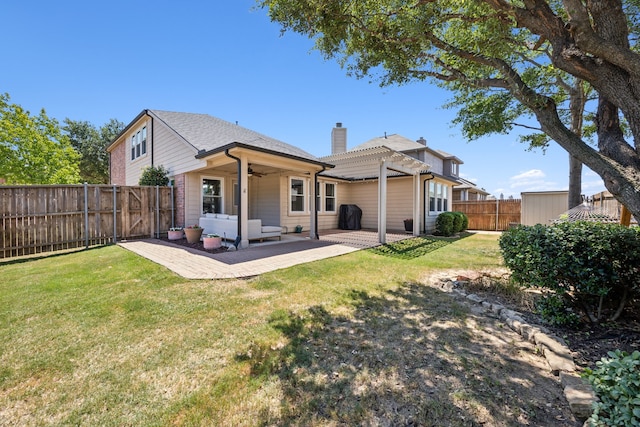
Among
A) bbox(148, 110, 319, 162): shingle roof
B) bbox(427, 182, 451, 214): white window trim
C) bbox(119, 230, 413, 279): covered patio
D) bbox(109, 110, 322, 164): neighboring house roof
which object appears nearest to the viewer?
bbox(119, 230, 413, 279): covered patio

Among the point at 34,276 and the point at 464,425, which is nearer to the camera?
the point at 464,425

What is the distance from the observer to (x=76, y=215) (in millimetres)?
8586

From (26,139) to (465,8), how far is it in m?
22.2

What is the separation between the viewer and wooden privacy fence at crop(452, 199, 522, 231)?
54.6 feet

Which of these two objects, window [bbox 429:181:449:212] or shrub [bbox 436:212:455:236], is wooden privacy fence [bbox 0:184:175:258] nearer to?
shrub [bbox 436:212:455:236]

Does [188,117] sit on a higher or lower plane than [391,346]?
higher

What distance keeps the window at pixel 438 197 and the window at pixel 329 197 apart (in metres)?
5.27

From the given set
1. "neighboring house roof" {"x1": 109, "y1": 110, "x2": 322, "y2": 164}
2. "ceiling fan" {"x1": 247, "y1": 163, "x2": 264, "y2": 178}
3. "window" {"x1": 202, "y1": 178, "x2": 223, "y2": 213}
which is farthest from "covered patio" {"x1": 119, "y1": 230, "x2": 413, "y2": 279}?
"ceiling fan" {"x1": 247, "y1": 163, "x2": 264, "y2": 178}

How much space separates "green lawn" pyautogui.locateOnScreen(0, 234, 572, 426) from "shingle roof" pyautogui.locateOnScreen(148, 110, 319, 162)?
5.62 metres

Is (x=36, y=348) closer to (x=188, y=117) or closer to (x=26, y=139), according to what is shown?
(x=188, y=117)

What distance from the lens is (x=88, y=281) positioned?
4.96 meters

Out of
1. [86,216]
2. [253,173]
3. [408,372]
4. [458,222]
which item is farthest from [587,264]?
[86,216]

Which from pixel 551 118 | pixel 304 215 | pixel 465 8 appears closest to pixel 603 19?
pixel 551 118

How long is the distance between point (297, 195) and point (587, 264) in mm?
10382
